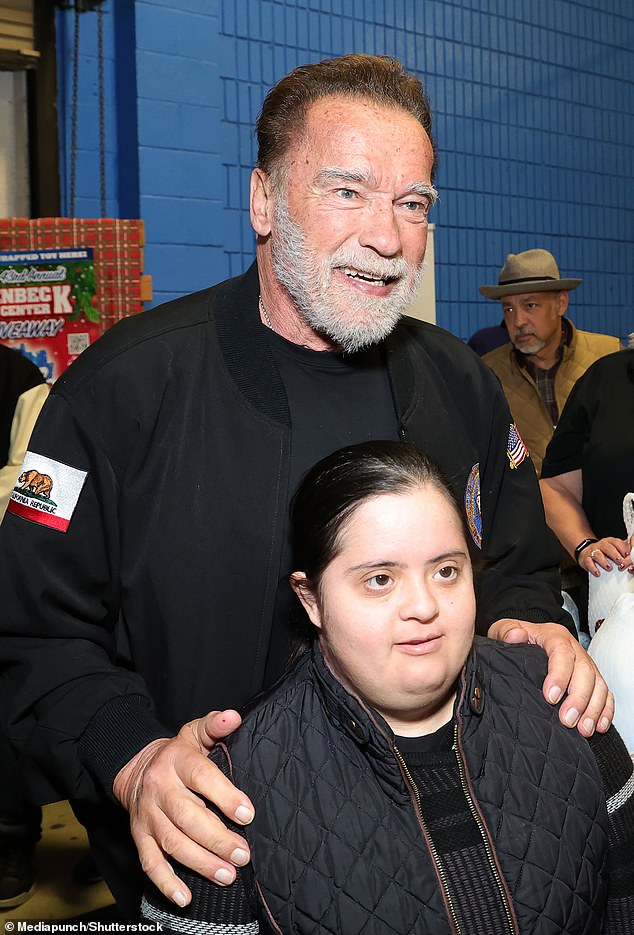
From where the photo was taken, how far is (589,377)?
2.89 meters

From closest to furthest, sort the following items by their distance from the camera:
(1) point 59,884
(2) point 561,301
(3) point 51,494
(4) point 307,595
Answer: (4) point 307,595 < (3) point 51,494 < (1) point 59,884 < (2) point 561,301

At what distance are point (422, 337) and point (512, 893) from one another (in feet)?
3.17

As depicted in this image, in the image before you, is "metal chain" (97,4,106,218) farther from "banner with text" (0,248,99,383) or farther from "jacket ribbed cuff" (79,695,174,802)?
"jacket ribbed cuff" (79,695,174,802)

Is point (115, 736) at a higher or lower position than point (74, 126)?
lower

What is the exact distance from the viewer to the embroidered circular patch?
159 centimetres

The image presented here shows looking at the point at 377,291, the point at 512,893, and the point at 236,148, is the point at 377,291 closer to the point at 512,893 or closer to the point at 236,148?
the point at 512,893

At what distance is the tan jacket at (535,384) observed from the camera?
14.0ft

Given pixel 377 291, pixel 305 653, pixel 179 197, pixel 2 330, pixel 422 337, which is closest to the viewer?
pixel 305 653

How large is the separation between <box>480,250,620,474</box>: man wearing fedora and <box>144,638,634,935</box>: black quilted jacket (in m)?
3.00

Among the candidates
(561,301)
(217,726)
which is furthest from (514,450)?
(561,301)

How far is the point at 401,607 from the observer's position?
4.01 feet

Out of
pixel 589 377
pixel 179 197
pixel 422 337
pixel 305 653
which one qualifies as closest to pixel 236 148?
pixel 179 197

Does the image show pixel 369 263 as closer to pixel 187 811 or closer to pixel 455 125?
pixel 187 811

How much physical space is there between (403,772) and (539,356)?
346 cm
